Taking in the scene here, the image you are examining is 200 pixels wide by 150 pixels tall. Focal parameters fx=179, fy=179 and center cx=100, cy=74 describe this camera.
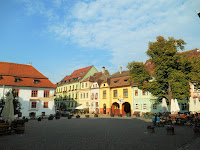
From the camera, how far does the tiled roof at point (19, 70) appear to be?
38.8 metres

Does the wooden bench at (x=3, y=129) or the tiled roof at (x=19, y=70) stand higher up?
the tiled roof at (x=19, y=70)

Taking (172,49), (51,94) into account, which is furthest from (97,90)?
(172,49)

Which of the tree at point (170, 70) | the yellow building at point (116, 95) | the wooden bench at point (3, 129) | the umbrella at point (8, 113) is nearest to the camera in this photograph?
the wooden bench at point (3, 129)

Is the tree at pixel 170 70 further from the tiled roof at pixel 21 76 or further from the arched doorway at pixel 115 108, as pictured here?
the tiled roof at pixel 21 76

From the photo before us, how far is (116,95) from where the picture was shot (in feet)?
151

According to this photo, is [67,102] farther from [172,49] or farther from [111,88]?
[172,49]

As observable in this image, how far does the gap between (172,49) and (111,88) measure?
82.4 ft

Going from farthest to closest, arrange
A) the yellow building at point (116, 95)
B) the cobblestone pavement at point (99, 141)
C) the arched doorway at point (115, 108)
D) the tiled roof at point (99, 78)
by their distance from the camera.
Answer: the tiled roof at point (99, 78) → the arched doorway at point (115, 108) → the yellow building at point (116, 95) → the cobblestone pavement at point (99, 141)

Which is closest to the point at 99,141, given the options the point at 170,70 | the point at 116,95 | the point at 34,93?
the point at 170,70

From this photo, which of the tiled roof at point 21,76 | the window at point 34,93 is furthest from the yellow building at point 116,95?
the window at point 34,93

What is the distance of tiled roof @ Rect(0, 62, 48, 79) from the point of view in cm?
3875

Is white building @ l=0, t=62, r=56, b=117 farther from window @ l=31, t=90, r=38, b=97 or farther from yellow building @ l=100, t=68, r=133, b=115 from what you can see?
yellow building @ l=100, t=68, r=133, b=115

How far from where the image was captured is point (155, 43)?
2594 cm

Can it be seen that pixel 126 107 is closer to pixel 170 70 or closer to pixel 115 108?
pixel 115 108
